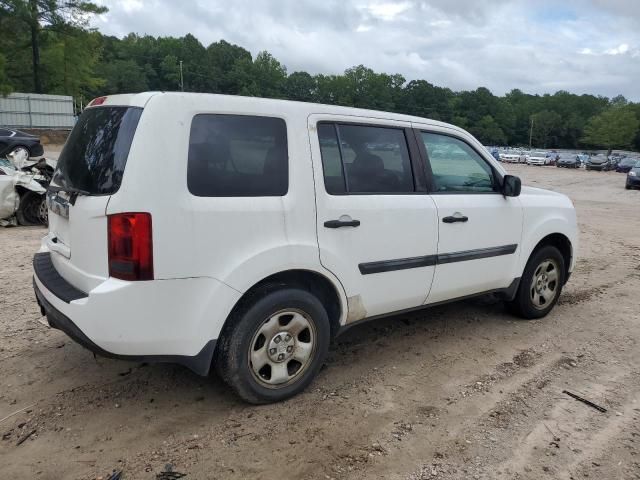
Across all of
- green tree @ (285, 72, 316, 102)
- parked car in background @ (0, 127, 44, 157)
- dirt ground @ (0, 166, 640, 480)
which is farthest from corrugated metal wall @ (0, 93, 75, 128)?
green tree @ (285, 72, 316, 102)

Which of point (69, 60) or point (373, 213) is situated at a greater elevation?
point (69, 60)

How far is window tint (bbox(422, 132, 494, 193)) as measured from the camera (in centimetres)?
421

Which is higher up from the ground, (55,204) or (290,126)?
(290,126)

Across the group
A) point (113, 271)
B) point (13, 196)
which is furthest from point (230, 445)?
point (13, 196)

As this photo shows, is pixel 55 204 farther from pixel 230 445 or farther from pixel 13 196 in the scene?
pixel 13 196

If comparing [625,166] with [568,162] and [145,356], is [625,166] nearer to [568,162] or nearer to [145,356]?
[568,162]

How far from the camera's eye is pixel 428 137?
4207 millimetres

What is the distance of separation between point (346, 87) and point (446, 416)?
106295 millimetres

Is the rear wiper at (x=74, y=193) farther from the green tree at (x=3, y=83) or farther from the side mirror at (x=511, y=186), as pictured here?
the green tree at (x=3, y=83)

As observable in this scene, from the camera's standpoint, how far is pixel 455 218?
13.7 feet

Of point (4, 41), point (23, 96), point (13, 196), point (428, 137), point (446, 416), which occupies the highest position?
point (4, 41)

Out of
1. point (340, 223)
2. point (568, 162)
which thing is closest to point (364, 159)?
point (340, 223)

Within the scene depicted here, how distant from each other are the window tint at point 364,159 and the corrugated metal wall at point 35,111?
117 ft

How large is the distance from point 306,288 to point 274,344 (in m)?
0.42
